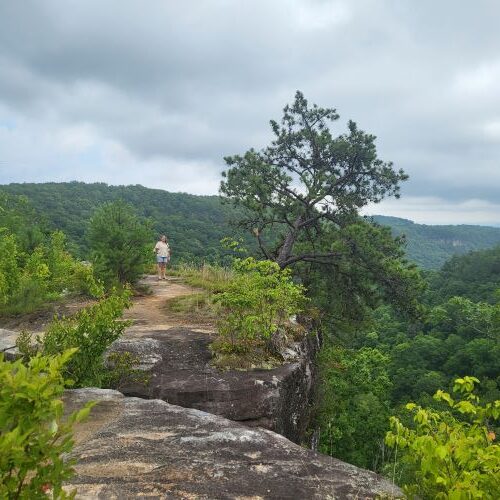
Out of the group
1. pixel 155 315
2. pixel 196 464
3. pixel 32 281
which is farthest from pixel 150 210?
pixel 196 464

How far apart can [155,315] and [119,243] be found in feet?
10.6

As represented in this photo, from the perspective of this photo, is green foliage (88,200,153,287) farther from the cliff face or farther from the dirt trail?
the cliff face

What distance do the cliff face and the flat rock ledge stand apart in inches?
48.0

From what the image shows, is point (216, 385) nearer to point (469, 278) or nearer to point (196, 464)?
point (196, 464)

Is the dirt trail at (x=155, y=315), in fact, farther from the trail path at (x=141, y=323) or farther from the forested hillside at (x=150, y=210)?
the forested hillside at (x=150, y=210)

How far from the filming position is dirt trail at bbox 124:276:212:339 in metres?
7.95

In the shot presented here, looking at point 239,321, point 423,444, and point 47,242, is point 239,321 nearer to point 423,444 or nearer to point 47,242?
point 423,444

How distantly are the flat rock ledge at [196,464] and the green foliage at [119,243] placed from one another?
6.98 meters

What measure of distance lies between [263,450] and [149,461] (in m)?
1.00

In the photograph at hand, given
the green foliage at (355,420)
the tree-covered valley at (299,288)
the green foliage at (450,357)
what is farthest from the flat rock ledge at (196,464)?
the green foliage at (450,357)

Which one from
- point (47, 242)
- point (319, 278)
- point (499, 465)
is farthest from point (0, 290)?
point (319, 278)

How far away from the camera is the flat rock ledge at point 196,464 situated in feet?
10.2

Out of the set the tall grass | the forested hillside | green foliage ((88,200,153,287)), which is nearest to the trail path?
green foliage ((88,200,153,287))

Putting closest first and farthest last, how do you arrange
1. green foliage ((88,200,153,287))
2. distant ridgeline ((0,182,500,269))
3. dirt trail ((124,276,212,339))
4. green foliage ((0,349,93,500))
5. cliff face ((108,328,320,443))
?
1. green foliage ((0,349,93,500))
2. cliff face ((108,328,320,443))
3. dirt trail ((124,276,212,339))
4. green foliage ((88,200,153,287))
5. distant ridgeline ((0,182,500,269))
